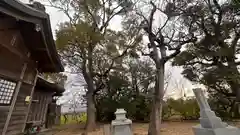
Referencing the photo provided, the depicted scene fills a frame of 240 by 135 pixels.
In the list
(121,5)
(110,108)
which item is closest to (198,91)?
(121,5)

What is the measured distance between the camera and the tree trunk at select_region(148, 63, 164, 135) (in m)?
9.09

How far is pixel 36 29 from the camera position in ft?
13.7

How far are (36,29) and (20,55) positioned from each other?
879 millimetres

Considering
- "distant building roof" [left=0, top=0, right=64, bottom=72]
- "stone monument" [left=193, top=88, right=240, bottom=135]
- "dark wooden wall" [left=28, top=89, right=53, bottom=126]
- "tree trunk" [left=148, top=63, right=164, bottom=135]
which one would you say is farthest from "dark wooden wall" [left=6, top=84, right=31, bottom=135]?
"tree trunk" [left=148, top=63, right=164, bottom=135]

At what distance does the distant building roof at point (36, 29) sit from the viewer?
3217 millimetres

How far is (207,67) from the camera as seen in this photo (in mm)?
13211

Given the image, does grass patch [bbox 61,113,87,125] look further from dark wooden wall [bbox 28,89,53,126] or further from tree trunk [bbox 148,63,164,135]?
tree trunk [bbox 148,63,164,135]

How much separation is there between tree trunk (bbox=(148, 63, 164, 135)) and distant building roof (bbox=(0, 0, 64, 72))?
5279 millimetres

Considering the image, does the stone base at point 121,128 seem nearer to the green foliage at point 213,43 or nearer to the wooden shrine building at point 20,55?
the wooden shrine building at point 20,55

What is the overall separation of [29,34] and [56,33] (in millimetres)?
7851

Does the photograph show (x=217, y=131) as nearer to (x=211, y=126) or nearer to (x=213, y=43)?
(x=211, y=126)

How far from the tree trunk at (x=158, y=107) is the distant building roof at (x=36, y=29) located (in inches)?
208

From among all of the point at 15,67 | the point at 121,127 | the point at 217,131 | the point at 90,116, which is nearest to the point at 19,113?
the point at 15,67

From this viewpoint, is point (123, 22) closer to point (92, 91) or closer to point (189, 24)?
point (189, 24)
